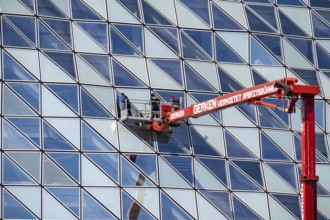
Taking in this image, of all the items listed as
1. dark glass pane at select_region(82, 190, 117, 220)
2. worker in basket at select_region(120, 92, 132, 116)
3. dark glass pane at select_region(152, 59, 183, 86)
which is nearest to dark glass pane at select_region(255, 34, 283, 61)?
dark glass pane at select_region(152, 59, 183, 86)

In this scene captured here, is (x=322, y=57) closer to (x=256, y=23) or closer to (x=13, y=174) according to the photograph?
(x=256, y=23)

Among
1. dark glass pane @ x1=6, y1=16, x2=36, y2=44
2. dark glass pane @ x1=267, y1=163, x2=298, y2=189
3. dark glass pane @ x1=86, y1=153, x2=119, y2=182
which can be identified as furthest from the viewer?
dark glass pane @ x1=267, y1=163, x2=298, y2=189

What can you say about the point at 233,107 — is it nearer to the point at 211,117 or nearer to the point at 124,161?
the point at 211,117

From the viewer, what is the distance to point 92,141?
4816 centimetres

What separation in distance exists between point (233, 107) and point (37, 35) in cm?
959

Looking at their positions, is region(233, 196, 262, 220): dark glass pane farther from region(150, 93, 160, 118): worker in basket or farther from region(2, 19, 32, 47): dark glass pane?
region(2, 19, 32, 47): dark glass pane

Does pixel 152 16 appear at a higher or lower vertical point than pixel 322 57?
higher

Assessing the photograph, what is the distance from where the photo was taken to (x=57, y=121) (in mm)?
47938

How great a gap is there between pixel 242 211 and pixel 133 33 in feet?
31.7

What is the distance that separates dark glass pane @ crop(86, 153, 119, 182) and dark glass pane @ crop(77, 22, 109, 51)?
212 inches

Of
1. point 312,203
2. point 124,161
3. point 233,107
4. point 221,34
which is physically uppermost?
point 221,34

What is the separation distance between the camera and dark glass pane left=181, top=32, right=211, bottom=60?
51.8m

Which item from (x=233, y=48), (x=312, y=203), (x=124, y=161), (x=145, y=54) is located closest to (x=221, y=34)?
(x=233, y=48)

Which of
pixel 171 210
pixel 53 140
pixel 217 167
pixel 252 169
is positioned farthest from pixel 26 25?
pixel 252 169
